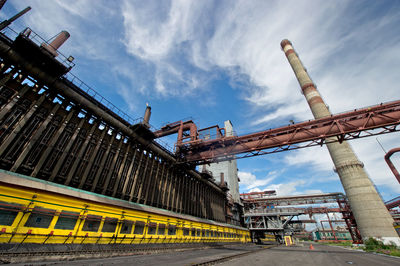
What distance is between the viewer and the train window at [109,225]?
9805 mm

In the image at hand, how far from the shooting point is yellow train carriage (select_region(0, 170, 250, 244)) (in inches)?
266

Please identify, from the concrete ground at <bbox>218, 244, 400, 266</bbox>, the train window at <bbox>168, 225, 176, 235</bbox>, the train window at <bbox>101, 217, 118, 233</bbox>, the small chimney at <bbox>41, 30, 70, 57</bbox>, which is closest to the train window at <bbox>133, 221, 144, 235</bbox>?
the train window at <bbox>101, 217, 118, 233</bbox>

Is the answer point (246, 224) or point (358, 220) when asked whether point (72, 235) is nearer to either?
point (358, 220)

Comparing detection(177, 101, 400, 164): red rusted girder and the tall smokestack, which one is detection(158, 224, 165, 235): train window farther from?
the tall smokestack

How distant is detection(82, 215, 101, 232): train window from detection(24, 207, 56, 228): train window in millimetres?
1719

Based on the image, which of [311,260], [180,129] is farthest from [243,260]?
[180,129]

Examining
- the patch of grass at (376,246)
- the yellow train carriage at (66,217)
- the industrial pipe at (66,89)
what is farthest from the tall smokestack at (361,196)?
the industrial pipe at (66,89)

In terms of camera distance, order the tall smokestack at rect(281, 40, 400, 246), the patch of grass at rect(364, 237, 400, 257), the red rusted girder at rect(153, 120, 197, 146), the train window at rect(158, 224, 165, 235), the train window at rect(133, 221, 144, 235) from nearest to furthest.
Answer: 1. the train window at rect(133, 221, 144, 235)
2. the train window at rect(158, 224, 165, 235)
3. the patch of grass at rect(364, 237, 400, 257)
4. the red rusted girder at rect(153, 120, 197, 146)
5. the tall smokestack at rect(281, 40, 400, 246)

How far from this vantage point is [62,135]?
33.8 ft

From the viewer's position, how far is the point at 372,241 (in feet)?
62.3

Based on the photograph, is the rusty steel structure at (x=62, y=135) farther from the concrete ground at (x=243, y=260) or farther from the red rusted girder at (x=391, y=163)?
the red rusted girder at (x=391, y=163)

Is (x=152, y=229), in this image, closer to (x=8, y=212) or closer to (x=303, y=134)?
(x=8, y=212)

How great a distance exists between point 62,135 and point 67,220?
5.18 m

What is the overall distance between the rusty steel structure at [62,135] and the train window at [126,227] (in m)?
2.18
